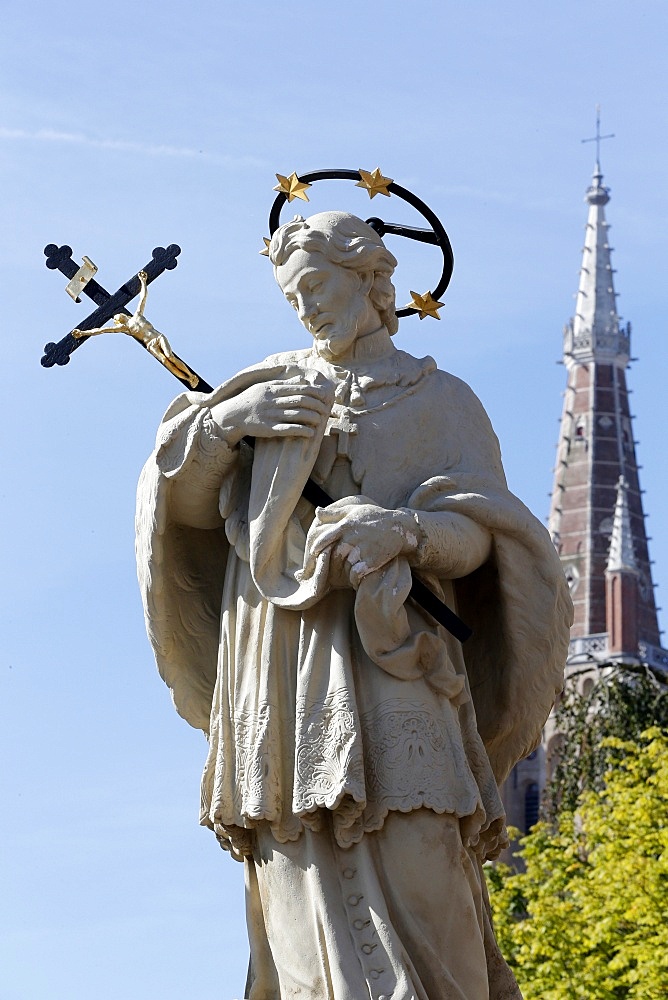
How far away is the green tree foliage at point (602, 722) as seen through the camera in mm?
44312

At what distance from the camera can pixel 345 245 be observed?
9430mm

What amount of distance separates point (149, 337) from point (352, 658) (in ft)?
5.09

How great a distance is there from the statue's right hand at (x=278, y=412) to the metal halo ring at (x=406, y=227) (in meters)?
1.10

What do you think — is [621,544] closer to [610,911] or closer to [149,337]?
[610,911]

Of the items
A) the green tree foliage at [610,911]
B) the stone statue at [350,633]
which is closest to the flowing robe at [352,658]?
the stone statue at [350,633]

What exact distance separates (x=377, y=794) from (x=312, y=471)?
138 cm

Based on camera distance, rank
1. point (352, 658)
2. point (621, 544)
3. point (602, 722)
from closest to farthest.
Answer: point (352, 658), point (602, 722), point (621, 544)

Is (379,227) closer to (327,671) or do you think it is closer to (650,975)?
(327,671)

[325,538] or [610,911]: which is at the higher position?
[610,911]

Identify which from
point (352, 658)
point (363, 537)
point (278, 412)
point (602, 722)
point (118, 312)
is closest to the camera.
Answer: point (363, 537)

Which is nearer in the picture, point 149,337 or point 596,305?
point 149,337

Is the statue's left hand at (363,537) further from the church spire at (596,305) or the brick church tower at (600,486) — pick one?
the church spire at (596,305)

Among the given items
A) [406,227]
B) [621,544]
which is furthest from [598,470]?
[406,227]

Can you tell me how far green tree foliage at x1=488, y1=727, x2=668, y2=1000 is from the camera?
1142 inches
